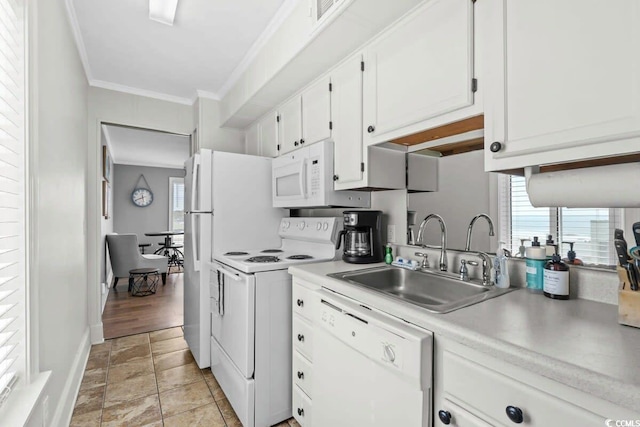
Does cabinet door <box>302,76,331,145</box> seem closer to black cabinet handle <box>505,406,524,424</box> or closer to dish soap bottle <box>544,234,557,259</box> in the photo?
dish soap bottle <box>544,234,557,259</box>

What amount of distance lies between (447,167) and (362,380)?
1.18 m

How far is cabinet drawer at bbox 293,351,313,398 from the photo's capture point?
1666mm

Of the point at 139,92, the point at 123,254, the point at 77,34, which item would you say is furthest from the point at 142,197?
the point at 77,34

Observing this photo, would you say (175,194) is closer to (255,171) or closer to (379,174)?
(255,171)

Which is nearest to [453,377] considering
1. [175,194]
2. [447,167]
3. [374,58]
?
[447,167]

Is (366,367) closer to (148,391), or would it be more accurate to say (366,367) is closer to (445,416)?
(445,416)

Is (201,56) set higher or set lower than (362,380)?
higher

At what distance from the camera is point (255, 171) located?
2.65 metres

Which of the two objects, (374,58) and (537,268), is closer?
(537,268)

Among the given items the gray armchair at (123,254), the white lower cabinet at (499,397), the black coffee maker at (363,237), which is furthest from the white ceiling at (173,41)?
the gray armchair at (123,254)

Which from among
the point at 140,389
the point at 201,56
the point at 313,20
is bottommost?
the point at 140,389

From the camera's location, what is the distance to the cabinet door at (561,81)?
873 millimetres

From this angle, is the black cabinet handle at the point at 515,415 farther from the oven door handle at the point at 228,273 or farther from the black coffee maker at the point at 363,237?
the oven door handle at the point at 228,273

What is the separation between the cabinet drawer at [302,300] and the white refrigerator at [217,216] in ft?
2.67
